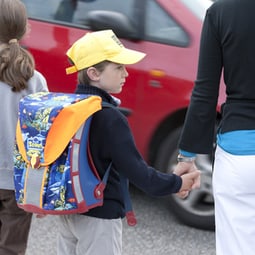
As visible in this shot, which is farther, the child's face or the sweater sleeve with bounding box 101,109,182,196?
the child's face

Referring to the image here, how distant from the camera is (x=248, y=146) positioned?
8.58 ft

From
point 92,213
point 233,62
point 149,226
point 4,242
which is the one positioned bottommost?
point 149,226

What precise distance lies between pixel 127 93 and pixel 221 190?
7.30 ft

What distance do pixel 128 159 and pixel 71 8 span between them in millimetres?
2688

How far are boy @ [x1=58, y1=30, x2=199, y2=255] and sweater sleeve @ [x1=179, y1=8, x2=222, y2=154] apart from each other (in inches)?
7.1

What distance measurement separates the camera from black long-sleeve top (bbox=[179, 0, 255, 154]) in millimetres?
2547

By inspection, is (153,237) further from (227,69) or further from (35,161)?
(227,69)

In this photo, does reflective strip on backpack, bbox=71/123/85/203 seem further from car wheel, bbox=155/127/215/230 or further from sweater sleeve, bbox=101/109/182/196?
car wheel, bbox=155/127/215/230

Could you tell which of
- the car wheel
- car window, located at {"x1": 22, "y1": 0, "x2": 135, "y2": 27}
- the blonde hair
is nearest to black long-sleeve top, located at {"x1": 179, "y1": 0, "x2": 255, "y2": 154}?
the blonde hair

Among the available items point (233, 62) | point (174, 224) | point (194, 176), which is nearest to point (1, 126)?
point (194, 176)

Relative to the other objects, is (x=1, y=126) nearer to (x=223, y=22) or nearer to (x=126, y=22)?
(x=223, y=22)

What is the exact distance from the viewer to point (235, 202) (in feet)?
8.68

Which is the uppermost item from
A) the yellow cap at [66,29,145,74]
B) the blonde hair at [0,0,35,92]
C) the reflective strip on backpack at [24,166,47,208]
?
the yellow cap at [66,29,145,74]

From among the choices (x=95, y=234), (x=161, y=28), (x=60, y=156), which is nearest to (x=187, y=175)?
(x=95, y=234)
